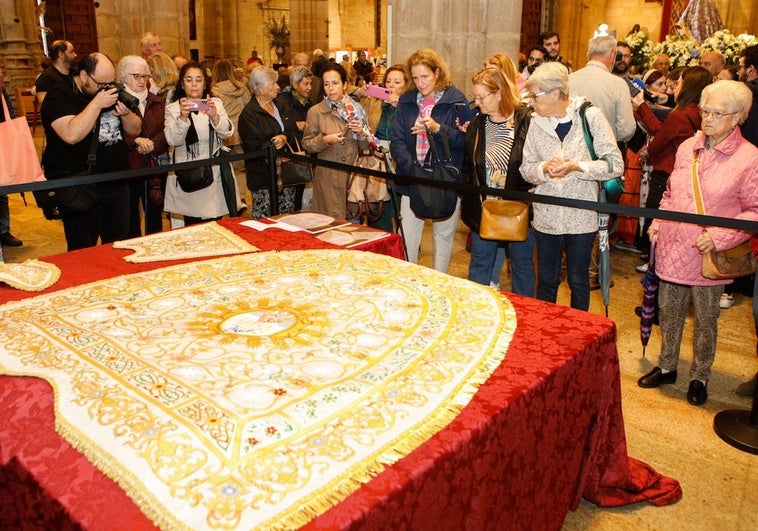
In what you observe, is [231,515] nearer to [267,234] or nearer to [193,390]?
[193,390]

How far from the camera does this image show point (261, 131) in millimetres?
5430

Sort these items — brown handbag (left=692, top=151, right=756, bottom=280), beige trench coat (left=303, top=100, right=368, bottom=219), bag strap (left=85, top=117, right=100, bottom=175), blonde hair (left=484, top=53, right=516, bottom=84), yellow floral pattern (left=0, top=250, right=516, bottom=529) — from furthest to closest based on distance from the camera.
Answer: beige trench coat (left=303, top=100, right=368, bottom=219) → blonde hair (left=484, top=53, right=516, bottom=84) → bag strap (left=85, top=117, right=100, bottom=175) → brown handbag (left=692, top=151, right=756, bottom=280) → yellow floral pattern (left=0, top=250, right=516, bottom=529)

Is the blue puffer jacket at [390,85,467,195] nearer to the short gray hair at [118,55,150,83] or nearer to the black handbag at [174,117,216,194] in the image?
the black handbag at [174,117,216,194]

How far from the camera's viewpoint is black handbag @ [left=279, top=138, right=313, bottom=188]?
5.54 metres

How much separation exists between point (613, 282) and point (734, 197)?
86.5 inches

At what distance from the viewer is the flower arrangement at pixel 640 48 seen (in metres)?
7.96

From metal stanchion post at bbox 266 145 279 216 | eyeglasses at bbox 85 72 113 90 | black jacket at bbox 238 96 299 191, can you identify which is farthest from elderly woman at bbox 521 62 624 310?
eyeglasses at bbox 85 72 113 90

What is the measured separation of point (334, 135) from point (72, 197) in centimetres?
188

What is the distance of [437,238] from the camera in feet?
16.4

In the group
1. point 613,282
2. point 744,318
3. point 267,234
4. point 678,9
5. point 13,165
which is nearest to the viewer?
point 267,234

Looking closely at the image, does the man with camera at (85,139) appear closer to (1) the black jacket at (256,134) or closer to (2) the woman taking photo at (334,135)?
(1) the black jacket at (256,134)

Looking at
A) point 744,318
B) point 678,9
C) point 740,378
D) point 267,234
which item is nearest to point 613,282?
point 744,318

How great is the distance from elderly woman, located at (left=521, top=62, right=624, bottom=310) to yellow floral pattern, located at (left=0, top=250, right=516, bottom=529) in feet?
3.70

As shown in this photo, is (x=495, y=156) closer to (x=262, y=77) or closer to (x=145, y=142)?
(x=262, y=77)
